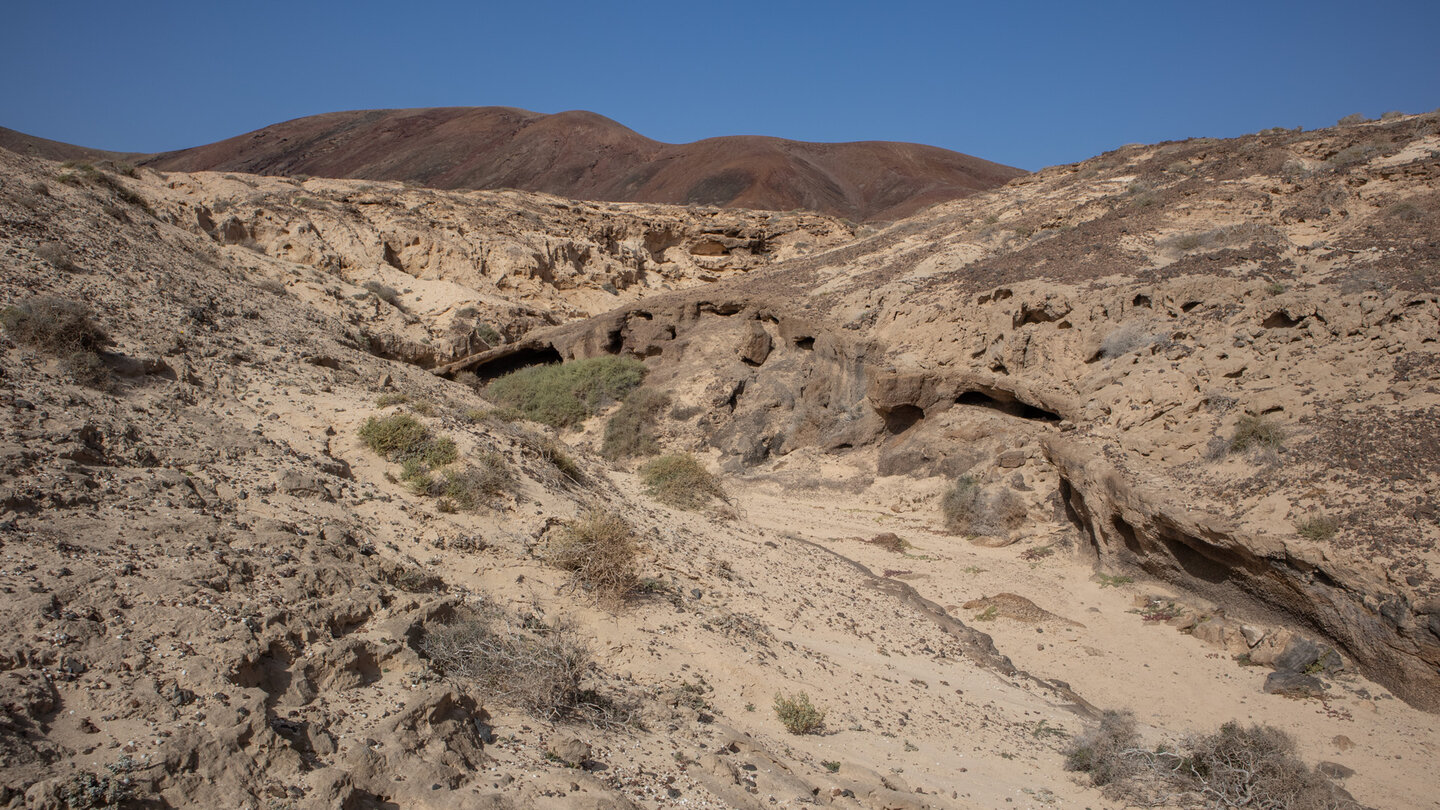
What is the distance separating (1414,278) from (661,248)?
19.6m

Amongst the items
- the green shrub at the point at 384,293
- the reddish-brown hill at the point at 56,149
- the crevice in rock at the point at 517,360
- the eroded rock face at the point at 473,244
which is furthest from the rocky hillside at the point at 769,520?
the reddish-brown hill at the point at 56,149

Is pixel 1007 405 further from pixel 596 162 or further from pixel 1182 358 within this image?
pixel 596 162

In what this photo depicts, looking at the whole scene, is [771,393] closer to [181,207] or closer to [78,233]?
[78,233]

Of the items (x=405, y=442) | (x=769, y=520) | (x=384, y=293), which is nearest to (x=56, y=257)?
(x=405, y=442)

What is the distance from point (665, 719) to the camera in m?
4.25

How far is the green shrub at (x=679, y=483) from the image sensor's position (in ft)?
31.9

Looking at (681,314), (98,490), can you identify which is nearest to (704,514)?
(98,490)

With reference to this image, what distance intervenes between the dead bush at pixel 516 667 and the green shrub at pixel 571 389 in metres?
11.7

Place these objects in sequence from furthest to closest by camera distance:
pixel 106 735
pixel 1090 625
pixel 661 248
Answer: pixel 661 248, pixel 1090 625, pixel 106 735

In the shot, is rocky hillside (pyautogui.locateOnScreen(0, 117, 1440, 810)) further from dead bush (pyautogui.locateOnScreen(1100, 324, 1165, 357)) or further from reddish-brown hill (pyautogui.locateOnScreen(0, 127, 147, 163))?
reddish-brown hill (pyautogui.locateOnScreen(0, 127, 147, 163))

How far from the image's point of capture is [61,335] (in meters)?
5.98

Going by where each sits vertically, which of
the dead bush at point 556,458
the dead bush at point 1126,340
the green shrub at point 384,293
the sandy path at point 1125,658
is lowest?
the sandy path at point 1125,658

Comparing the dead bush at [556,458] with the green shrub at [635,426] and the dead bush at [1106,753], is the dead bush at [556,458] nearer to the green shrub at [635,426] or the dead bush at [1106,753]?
the dead bush at [1106,753]

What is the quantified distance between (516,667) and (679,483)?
6.07 metres
